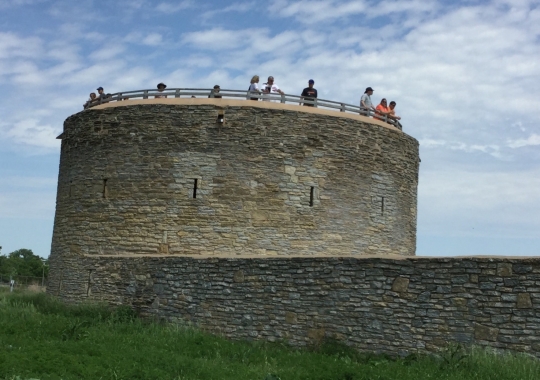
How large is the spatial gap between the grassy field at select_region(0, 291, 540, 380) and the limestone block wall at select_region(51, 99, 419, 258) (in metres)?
4.96

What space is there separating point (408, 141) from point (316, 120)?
342 cm

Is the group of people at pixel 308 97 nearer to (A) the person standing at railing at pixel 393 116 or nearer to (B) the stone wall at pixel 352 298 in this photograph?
(A) the person standing at railing at pixel 393 116

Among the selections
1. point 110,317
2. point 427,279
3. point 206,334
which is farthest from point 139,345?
point 427,279

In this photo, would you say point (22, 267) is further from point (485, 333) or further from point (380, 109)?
point (485, 333)

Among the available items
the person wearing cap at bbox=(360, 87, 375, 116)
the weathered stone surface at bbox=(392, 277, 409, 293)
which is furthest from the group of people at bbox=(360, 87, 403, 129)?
the weathered stone surface at bbox=(392, 277, 409, 293)

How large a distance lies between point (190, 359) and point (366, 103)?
1095 centimetres

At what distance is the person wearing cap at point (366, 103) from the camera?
60.3 ft

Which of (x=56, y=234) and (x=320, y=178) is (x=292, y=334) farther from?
(x=56, y=234)

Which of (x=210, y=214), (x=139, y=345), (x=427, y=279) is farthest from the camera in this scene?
(x=210, y=214)

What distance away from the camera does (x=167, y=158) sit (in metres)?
17.2

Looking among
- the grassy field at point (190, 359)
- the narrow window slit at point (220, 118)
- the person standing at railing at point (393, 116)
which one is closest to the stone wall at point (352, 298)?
the grassy field at point (190, 359)

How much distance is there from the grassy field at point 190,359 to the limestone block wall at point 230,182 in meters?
4.96

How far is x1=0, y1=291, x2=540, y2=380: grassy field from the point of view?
27.2 ft

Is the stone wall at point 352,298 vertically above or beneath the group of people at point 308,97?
beneath
